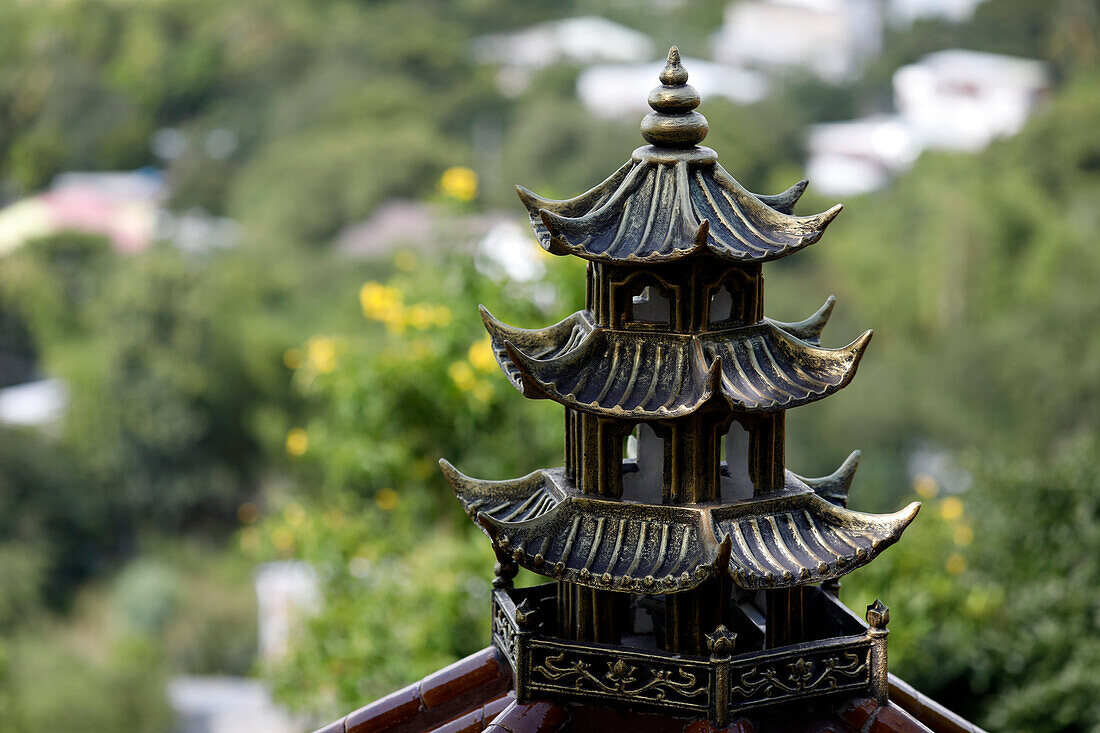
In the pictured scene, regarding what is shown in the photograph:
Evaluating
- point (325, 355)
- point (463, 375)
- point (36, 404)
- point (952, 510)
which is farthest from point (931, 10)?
point (325, 355)

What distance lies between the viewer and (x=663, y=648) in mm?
5145

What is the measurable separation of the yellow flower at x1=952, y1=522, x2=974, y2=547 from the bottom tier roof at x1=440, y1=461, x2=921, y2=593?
9918 mm

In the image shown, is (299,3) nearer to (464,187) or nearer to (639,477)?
(464,187)

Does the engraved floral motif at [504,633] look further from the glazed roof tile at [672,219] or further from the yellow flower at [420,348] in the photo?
the yellow flower at [420,348]

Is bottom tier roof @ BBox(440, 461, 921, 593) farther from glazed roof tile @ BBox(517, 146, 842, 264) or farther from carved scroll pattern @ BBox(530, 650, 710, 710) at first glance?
glazed roof tile @ BBox(517, 146, 842, 264)

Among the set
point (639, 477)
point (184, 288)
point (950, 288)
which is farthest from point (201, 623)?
point (639, 477)

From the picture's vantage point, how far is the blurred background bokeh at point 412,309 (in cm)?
1228

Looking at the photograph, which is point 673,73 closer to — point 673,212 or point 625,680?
point 673,212

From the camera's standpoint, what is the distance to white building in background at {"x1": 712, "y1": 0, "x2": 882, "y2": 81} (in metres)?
42.5

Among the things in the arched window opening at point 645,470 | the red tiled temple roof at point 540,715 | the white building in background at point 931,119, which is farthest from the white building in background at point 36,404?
the arched window opening at point 645,470

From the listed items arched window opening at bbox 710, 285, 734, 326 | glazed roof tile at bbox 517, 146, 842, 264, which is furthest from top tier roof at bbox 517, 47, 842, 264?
arched window opening at bbox 710, 285, 734, 326

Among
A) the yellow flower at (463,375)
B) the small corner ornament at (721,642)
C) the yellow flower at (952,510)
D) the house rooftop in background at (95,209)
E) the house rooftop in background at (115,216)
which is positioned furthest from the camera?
the house rooftop in background at (95,209)

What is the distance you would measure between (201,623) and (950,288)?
20509 mm

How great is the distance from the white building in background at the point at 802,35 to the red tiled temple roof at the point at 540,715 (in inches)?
1533
